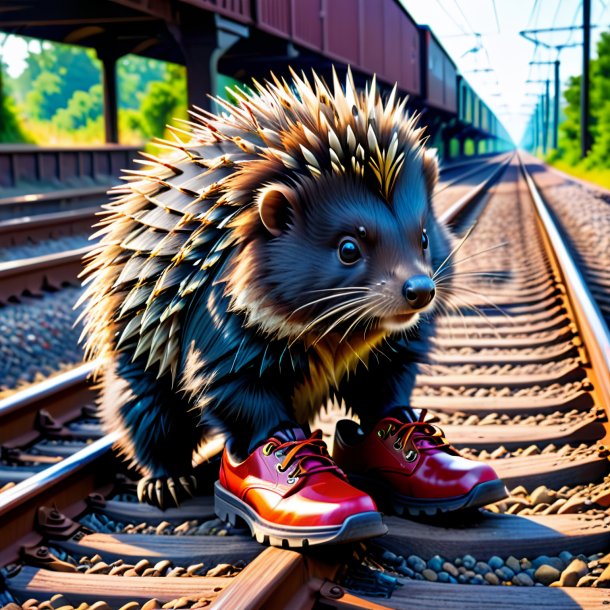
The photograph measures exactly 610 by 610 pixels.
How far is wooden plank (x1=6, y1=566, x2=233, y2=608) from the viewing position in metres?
1.95

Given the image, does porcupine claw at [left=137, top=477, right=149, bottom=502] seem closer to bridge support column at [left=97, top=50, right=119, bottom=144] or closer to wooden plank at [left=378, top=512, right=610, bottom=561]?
wooden plank at [left=378, top=512, right=610, bottom=561]

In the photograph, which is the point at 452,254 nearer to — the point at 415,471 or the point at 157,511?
the point at 415,471

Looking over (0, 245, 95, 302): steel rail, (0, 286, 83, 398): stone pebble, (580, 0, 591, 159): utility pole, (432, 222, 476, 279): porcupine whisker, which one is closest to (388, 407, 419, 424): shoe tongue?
(432, 222, 476, 279): porcupine whisker

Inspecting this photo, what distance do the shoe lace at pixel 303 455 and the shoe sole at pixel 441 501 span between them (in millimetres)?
275

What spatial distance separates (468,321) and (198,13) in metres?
8.35

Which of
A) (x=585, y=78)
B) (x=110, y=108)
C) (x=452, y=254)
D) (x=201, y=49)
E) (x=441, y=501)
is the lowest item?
(x=441, y=501)

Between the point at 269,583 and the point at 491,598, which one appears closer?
the point at 269,583

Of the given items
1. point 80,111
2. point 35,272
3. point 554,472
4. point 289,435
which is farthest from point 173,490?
point 80,111

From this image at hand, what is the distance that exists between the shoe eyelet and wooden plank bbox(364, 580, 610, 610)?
49cm

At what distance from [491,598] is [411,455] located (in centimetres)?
58

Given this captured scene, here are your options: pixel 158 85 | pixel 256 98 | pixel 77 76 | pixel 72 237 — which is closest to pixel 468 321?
pixel 256 98

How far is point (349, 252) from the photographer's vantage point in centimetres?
219

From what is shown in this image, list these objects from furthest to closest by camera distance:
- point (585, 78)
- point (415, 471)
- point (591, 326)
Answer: point (585, 78) < point (591, 326) < point (415, 471)

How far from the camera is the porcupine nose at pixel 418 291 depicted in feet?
6.81
